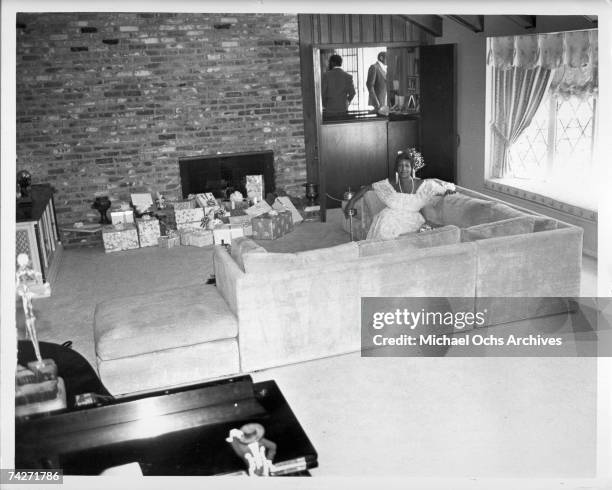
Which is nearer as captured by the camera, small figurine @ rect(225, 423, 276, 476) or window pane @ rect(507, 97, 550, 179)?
small figurine @ rect(225, 423, 276, 476)

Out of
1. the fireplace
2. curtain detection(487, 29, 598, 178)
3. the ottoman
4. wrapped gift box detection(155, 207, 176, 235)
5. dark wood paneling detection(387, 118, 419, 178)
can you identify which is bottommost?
the ottoman

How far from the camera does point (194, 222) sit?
6.87 metres

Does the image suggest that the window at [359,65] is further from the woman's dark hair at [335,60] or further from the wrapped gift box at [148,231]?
the wrapped gift box at [148,231]

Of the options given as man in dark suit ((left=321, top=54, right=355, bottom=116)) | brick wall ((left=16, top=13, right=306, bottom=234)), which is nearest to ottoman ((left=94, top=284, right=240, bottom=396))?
brick wall ((left=16, top=13, right=306, bottom=234))

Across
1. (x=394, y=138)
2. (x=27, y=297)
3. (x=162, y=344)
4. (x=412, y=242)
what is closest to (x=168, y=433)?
(x=27, y=297)

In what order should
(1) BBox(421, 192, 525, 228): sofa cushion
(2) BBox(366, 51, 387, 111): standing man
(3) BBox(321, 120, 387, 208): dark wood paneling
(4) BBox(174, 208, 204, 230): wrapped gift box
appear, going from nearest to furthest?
(1) BBox(421, 192, 525, 228): sofa cushion → (4) BBox(174, 208, 204, 230): wrapped gift box → (3) BBox(321, 120, 387, 208): dark wood paneling → (2) BBox(366, 51, 387, 111): standing man

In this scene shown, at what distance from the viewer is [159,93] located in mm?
6984

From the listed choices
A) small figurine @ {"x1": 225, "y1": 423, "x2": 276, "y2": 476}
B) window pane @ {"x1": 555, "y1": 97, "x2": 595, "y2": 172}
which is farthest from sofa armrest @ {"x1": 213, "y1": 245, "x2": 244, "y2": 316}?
window pane @ {"x1": 555, "y1": 97, "x2": 595, "y2": 172}

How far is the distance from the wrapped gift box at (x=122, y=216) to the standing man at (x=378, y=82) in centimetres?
373

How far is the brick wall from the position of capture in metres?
6.66

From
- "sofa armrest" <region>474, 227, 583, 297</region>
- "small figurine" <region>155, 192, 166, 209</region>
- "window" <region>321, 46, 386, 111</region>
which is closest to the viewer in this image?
"sofa armrest" <region>474, 227, 583, 297</region>

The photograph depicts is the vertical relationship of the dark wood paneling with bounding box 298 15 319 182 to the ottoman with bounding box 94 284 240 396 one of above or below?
above

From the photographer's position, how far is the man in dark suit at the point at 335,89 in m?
8.38

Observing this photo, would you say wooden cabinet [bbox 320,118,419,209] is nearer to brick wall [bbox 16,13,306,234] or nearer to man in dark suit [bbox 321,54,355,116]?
brick wall [bbox 16,13,306,234]
